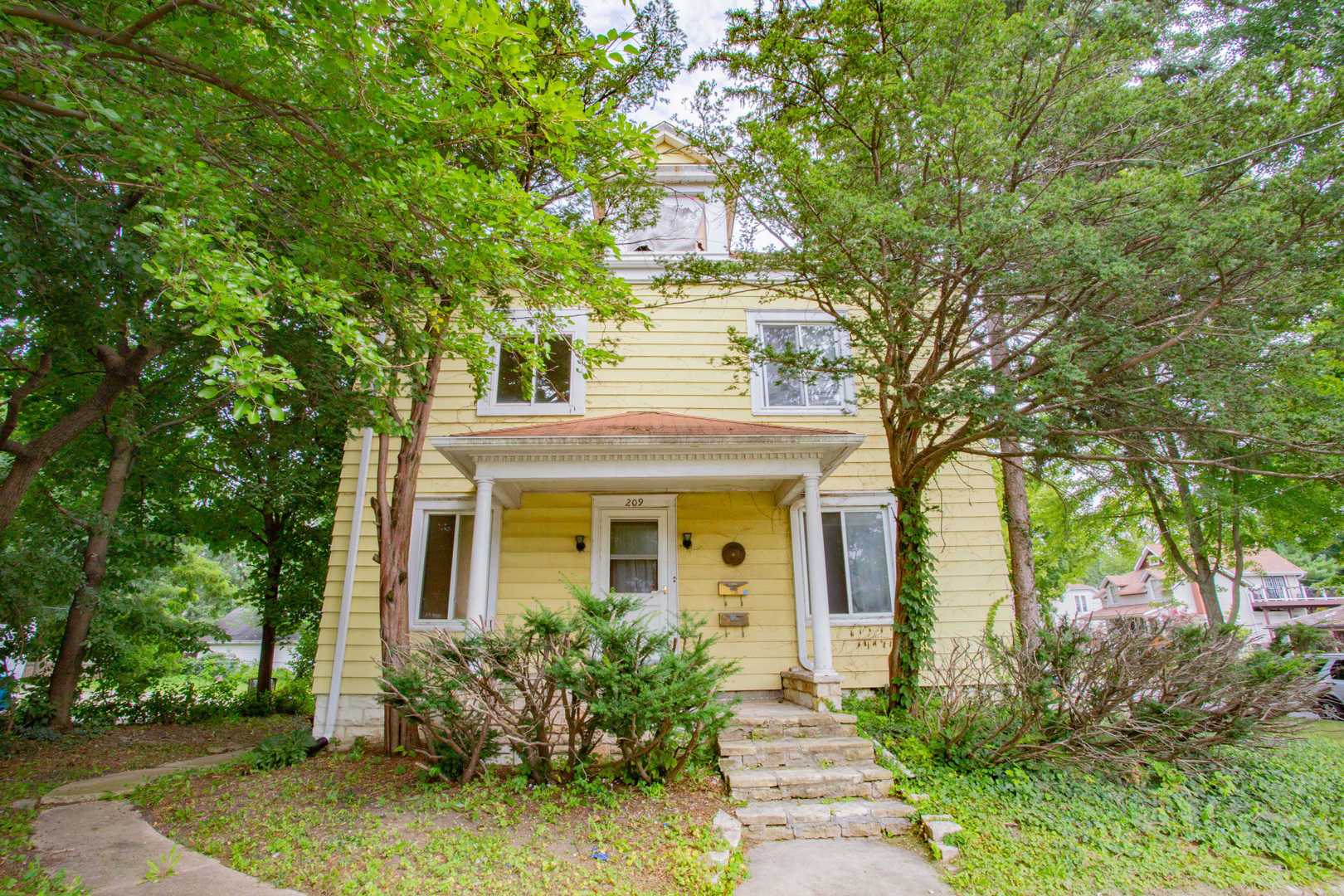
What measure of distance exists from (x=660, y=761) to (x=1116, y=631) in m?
4.25

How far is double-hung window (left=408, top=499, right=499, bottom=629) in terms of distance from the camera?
7.48 meters

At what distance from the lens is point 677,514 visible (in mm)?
7793

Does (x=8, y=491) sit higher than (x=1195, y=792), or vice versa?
(x=8, y=491)

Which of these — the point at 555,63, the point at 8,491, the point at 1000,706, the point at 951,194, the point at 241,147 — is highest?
the point at 555,63

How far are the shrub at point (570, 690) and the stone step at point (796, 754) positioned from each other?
0.41 m

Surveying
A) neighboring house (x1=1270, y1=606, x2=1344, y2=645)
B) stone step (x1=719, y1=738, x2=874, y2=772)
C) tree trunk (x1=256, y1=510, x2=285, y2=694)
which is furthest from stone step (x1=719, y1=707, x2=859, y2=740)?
neighboring house (x1=1270, y1=606, x2=1344, y2=645)

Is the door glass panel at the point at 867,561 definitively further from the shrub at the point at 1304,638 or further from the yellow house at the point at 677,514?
the shrub at the point at 1304,638

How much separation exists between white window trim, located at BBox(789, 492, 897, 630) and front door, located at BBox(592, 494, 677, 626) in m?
1.53

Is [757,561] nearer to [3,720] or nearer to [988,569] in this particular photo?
[988,569]

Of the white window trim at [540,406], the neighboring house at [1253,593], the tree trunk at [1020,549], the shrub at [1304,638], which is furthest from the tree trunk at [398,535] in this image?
the neighboring house at [1253,593]

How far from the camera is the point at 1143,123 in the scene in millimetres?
5387

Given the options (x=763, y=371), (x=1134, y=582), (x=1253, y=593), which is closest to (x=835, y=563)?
(x=763, y=371)

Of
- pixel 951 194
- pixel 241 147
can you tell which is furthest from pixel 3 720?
pixel 951 194

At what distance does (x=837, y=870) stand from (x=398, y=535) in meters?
4.94
